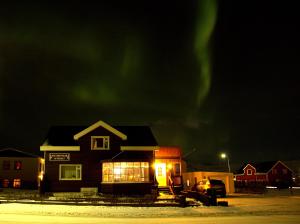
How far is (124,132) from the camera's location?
4038 centimetres

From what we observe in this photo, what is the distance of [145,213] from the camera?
2144cm

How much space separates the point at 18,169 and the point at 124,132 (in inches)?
1130

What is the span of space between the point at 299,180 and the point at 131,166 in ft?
156

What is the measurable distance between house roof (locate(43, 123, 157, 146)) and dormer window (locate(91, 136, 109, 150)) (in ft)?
5.45

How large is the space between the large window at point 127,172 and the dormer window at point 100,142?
219 cm

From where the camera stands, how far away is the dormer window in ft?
122

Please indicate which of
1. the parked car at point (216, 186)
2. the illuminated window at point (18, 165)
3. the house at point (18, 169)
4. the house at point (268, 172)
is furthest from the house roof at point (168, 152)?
the house at point (268, 172)

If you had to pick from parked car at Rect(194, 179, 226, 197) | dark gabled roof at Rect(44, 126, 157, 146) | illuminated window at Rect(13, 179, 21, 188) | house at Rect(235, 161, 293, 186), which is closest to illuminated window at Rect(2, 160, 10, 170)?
illuminated window at Rect(13, 179, 21, 188)

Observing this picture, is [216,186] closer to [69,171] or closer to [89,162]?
[89,162]

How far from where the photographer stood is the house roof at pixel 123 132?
37.3m

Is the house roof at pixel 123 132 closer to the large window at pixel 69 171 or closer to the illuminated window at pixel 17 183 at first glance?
the large window at pixel 69 171

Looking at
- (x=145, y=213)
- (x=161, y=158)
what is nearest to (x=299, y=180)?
(x=161, y=158)

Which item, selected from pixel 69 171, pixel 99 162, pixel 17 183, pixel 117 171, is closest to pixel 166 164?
pixel 117 171

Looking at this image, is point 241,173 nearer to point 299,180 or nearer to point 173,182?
point 299,180
